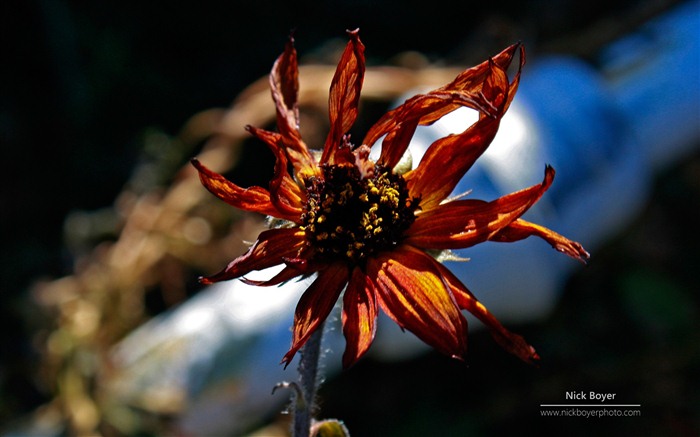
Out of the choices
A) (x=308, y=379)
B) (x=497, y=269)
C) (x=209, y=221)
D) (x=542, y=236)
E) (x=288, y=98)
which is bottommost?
(x=308, y=379)

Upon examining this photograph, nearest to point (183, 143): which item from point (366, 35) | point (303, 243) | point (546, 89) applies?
point (366, 35)

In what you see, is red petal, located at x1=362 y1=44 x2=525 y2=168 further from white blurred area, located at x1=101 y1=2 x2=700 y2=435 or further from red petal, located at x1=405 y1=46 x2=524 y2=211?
white blurred area, located at x1=101 y1=2 x2=700 y2=435

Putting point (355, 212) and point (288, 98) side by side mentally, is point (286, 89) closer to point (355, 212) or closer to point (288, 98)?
point (288, 98)

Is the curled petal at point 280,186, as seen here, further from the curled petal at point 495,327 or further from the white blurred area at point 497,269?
the white blurred area at point 497,269

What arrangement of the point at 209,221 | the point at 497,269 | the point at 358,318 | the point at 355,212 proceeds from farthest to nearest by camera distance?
the point at 209,221 → the point at 497,269 → the point at 355,212 → the point at 358,318

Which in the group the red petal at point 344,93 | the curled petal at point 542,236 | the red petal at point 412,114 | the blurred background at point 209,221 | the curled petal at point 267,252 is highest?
the blurred background at point 209,221

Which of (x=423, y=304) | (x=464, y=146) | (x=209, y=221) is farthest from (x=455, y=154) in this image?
(x=209, y=221)

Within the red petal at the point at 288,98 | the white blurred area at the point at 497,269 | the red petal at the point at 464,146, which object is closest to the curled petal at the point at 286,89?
the red petal at the point at 288,98

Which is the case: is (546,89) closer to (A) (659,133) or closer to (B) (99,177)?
(A) (659,133)
